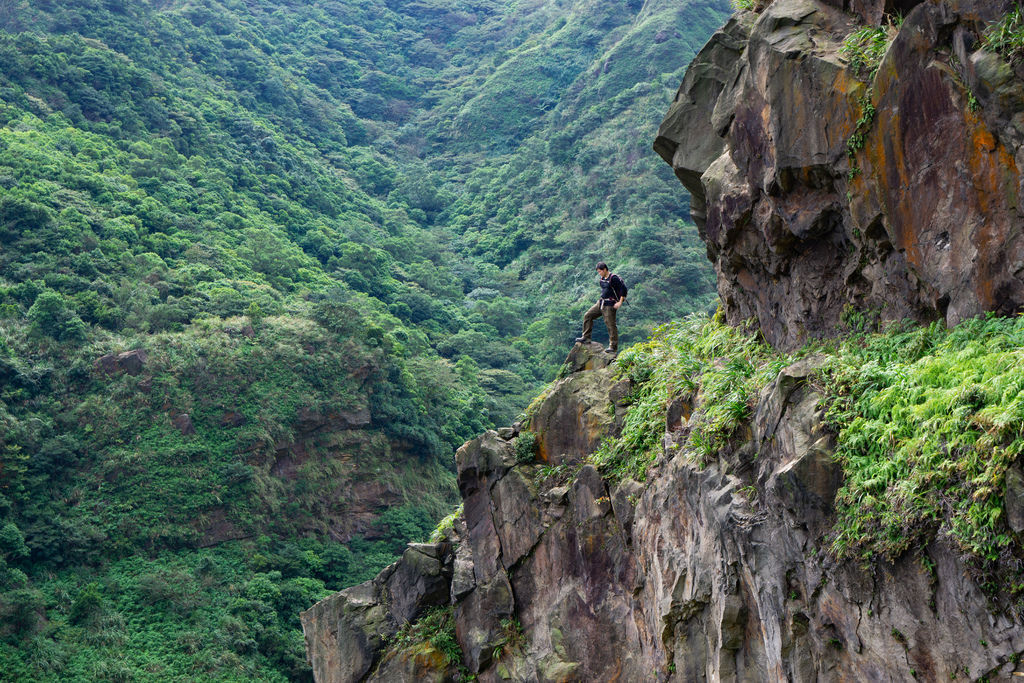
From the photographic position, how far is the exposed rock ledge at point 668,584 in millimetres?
7785

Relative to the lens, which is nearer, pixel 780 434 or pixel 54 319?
pixel 780 434

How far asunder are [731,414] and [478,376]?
37692 mm

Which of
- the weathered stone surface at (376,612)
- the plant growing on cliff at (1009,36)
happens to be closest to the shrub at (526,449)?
the weathered stone surface at (376,612)

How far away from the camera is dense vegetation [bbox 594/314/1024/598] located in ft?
22.6

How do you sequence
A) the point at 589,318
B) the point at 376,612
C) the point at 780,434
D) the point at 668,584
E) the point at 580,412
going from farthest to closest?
the point at 376,612
the point at 589,318
the point at 580,412
the point at 668,584
the point at 780,434

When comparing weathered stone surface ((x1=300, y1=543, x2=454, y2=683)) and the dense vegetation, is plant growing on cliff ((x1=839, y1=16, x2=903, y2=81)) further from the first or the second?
weathered stone surface ((x1=300, y1=543, x2=454, y2=683))

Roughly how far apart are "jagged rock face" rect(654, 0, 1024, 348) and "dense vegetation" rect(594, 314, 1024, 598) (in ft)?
1.76

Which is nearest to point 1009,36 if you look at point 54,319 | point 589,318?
point 589,318

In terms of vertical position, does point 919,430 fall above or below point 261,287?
below

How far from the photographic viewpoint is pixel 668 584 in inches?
446

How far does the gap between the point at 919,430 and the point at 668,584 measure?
4.41 metres

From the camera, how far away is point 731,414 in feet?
34.6

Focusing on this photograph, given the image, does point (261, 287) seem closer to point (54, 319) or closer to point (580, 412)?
point (54, 319)

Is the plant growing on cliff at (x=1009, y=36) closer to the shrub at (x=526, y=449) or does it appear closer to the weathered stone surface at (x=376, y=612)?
the shrub at (x=526, y=449)
